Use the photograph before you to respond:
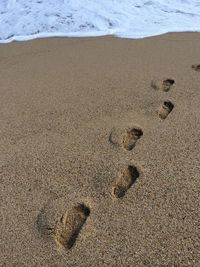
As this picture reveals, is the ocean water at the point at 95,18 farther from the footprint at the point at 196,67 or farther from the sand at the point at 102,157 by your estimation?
the footprint at the point at 196,67

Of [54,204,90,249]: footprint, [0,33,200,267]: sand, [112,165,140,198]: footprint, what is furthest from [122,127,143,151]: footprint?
[54,204,90,249]: footprint

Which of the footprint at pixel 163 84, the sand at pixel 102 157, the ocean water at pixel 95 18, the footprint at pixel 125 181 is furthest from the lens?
the ocean water at pixel 95 18

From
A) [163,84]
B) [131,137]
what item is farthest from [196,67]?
[131,137]

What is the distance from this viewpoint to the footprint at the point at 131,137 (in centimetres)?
217

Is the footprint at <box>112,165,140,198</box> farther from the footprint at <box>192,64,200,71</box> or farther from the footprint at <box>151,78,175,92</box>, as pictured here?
the footprint at <box>192,64,200,71</box>

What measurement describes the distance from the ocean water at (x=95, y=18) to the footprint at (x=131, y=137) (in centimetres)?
173

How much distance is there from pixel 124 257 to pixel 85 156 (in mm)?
732

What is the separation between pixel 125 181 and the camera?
6.25 ft

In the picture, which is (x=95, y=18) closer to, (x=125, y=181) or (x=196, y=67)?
(x=196, y=67)

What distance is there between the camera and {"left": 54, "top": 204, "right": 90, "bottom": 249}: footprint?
1632 millimetres

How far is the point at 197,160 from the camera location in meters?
2.01

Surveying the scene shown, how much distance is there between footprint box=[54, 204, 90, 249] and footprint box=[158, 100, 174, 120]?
0.95 m

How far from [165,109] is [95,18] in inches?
87.3

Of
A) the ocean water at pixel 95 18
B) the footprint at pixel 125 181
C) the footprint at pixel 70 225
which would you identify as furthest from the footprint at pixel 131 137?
the ocean water at pixel 95 18
